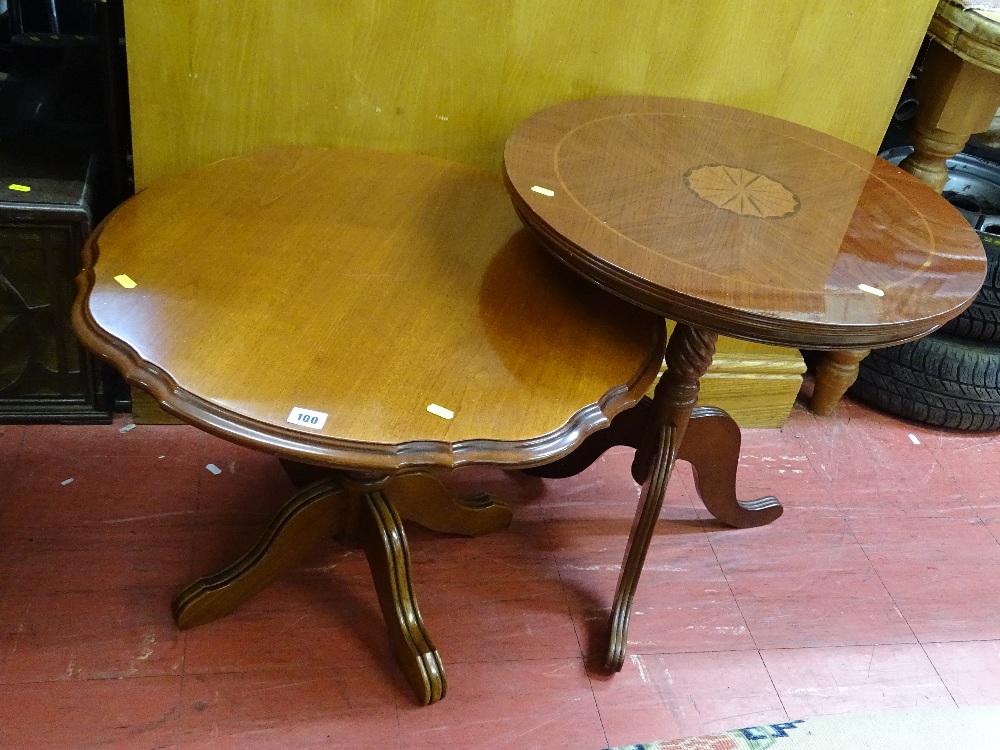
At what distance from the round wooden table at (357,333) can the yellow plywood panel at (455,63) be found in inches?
4.7

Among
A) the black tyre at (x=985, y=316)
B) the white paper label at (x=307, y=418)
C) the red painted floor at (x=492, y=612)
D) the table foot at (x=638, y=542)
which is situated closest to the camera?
the white paper label at (x=307, y=418)

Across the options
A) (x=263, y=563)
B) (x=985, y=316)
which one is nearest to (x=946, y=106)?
(x=985, y=316)

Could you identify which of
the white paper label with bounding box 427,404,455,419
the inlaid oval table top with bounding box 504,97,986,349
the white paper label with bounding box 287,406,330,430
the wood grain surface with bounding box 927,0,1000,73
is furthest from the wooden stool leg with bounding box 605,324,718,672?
the wood grain surface with bounding box 927,0,1000,73

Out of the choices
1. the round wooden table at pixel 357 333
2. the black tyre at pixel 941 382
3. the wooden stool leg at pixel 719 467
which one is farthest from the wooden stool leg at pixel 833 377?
the round wooden table at pixel 357 333

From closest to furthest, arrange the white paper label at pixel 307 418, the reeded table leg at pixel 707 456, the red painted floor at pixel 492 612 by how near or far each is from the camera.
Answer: the white paper label at pixel 307 418, the red painted floor at pixel 492 612, the reeded table leg at pixel 707 456

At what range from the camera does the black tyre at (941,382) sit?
2.03 meters

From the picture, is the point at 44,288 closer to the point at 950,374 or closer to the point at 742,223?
the point at 742,223

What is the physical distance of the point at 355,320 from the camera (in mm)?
1078

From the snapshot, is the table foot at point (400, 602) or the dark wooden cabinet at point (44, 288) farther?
the dark wooden cabinet at point (44, 288)

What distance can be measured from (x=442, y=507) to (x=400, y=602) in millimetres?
240

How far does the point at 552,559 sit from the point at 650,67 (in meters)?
0.90

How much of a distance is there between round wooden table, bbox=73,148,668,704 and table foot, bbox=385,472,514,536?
0.01 metres

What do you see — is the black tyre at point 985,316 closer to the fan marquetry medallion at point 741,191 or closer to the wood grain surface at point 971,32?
the wood grain surface at point 971,32

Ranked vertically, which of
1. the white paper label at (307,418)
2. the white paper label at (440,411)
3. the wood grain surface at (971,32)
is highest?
the wood grain surface at (971,32)
